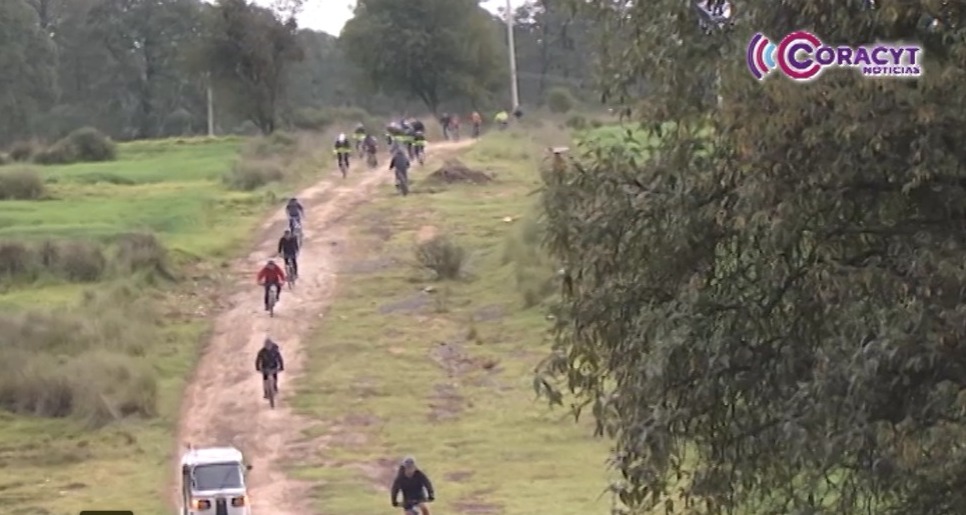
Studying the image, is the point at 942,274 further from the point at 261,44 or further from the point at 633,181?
the point at 261,44

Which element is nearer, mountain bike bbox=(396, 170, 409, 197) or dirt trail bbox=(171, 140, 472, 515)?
dirt trail bbox=(171, 140, 472, 515)

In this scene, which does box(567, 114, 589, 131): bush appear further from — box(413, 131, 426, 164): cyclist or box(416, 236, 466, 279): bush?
box(416, 236, 466, 279): bush

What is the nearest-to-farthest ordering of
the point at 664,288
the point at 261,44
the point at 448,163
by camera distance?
the point at 664,288 < the point at 448,163 < the point at 261,44

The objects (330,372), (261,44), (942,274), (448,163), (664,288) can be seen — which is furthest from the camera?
(261,44)

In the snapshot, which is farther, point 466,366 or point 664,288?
point 466,366

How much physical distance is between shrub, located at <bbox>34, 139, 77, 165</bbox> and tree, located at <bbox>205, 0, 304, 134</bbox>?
6238mm

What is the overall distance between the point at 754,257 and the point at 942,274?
1397 mm

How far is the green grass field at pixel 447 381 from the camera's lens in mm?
17188

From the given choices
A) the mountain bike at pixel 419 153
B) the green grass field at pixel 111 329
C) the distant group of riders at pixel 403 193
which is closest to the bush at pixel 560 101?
the distant group of riders at pixel 403 193

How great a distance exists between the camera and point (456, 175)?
133 feet

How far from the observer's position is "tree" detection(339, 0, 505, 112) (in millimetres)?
67000

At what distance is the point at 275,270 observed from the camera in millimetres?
25438

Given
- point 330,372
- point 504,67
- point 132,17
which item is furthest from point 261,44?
point 330,372

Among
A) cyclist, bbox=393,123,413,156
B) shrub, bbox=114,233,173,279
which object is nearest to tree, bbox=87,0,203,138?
cyclist, bbox=393,123,413,156
